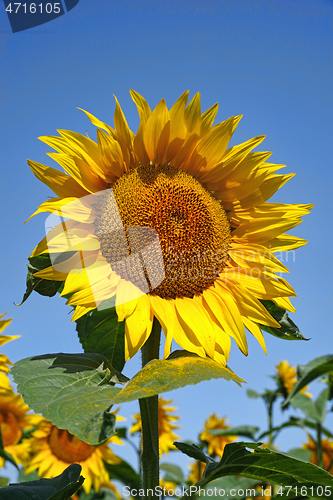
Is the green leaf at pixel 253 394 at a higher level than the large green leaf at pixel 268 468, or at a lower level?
lower

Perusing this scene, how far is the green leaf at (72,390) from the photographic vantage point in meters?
1.18

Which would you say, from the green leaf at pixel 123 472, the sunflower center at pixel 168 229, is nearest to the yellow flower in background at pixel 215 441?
the green leaf at pixel 123 472

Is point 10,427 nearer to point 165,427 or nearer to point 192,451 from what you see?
point 165,427

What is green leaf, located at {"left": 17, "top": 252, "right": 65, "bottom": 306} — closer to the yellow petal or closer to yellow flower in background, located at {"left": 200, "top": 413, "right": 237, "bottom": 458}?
the yellow petal

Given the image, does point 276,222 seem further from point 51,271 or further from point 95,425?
point 95,425

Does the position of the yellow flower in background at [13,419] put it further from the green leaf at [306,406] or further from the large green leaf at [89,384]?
the large green leaf at [89,384]

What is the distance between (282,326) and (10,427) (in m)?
3.27

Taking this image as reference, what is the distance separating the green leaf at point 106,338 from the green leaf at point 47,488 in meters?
0.48

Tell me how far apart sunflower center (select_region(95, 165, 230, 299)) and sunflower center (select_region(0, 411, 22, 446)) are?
3.00m

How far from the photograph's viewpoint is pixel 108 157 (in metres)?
1.77

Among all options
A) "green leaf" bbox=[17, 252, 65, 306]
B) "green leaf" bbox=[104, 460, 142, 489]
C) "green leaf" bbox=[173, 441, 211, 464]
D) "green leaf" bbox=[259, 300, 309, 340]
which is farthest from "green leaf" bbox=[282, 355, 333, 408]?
"green leaf" bbox=[104, 460, 142, 489]

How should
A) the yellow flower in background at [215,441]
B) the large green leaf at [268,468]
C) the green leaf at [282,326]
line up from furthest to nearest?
1. the yellow flower in background at [215,441]
2. the green leaf at [282,326]
3. the large green leaf at [268,468]

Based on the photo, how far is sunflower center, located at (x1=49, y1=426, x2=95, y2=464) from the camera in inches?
143

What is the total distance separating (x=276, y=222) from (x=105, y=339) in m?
0.96
